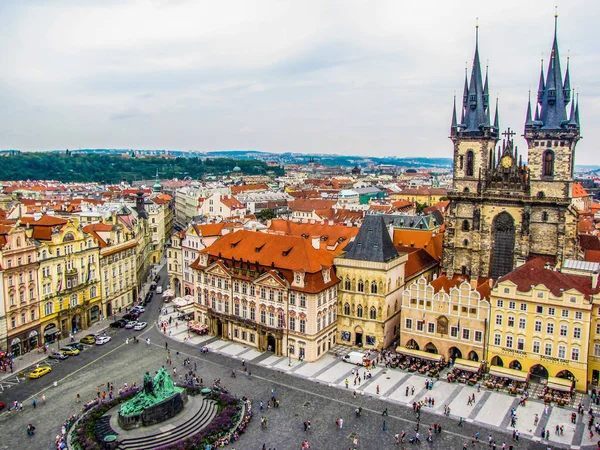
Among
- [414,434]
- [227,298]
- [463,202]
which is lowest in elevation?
[414,434]

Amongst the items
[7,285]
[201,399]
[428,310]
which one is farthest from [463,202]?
[7,285]

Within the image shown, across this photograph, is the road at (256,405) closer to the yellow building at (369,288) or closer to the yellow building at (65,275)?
→ the yellow building at (65,275)

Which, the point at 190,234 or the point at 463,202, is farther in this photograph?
the point at 190,234

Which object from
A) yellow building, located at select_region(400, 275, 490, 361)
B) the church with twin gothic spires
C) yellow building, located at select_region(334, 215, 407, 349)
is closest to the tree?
the church with twin gothic spires

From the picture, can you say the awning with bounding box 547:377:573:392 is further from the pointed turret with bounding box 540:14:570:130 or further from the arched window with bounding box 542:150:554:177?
the pointed turret with bounding box 540:14:570:130

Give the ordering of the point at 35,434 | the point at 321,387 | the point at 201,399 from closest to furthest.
Result: 1. the point at 35,434
2. the point at 201,399
3. the point at 321,387

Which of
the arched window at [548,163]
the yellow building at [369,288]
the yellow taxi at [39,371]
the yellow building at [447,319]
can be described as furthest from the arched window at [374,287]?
the yellow taxi at [39,371]

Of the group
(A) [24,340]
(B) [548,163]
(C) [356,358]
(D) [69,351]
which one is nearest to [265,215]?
(B) [548,163]

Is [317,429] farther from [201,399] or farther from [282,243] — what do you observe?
[282,243]
